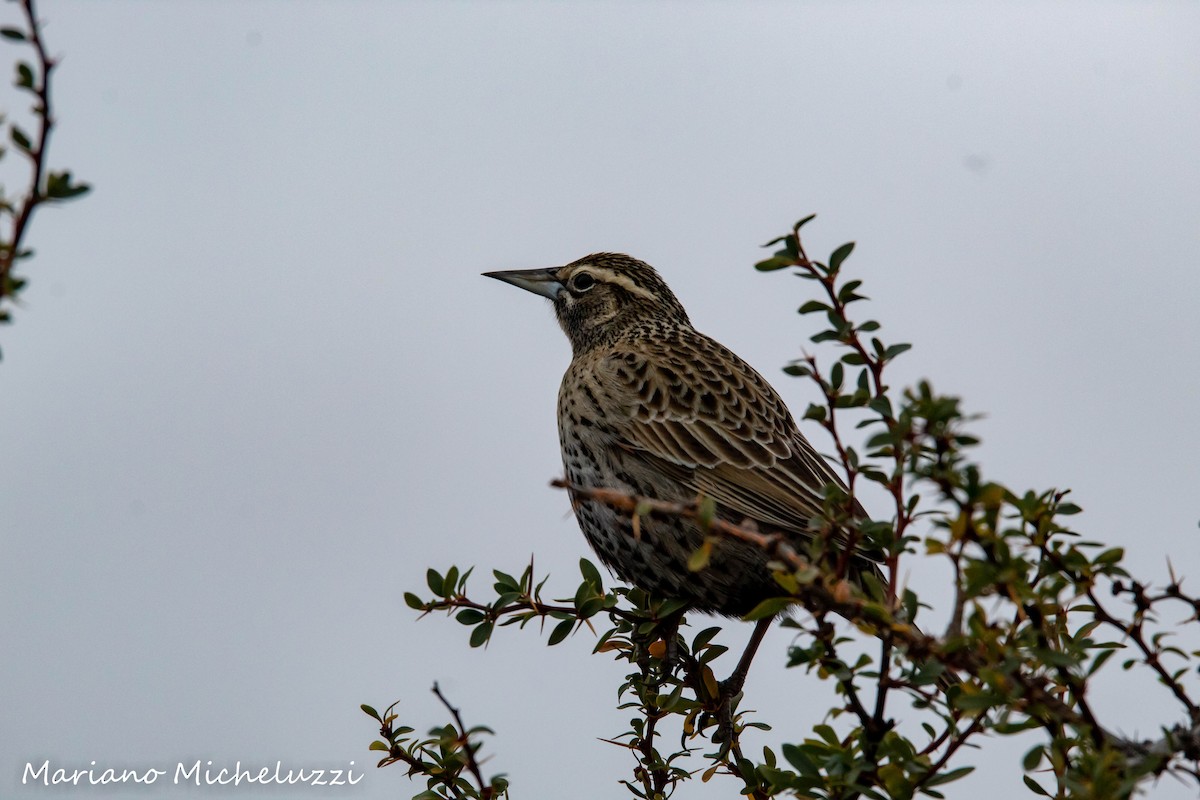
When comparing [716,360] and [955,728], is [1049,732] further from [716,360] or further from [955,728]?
[716,360]

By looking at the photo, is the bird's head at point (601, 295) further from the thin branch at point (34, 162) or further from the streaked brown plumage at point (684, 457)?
the thin branch at point (34, 162)

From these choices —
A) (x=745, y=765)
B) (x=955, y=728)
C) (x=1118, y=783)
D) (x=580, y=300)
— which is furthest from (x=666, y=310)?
(x=1118, y=783)

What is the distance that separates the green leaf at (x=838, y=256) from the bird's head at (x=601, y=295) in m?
4.11

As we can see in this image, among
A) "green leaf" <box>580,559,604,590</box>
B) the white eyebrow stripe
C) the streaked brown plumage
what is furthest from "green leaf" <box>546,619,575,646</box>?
the white eyebrow stripe

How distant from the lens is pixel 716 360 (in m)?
7.02

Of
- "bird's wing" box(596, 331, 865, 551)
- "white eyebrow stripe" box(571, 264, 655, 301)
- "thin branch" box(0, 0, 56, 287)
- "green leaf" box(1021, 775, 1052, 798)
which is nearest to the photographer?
"thin branch" box(0, 0, 56, 287)

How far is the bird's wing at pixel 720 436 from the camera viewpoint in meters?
5.82

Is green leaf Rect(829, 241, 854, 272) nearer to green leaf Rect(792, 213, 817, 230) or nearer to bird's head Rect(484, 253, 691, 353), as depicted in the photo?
green leaf Rect(792, 213, 817, 230)

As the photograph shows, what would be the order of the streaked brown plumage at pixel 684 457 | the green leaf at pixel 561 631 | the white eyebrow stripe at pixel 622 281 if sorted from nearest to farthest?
the green leaf at pixel 561 631, the streaked brown plumage at pixel 684 457, the white eyebrow stripe at pixel 622 281

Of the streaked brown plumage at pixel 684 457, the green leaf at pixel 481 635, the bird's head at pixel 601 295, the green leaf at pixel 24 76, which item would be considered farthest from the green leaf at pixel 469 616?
the bird's head at pixel 601 295

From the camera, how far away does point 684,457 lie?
6047mm

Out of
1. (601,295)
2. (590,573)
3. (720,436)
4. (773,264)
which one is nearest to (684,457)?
(720,436)

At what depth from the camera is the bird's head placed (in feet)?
25.1

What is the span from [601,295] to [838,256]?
433 cm
